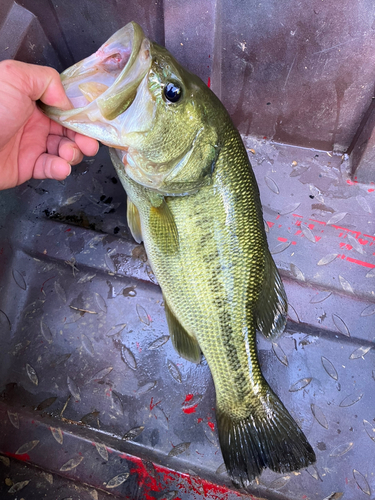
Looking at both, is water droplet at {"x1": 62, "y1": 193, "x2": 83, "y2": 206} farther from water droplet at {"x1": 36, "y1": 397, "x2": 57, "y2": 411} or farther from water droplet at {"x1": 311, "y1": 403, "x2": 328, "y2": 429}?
water droplet at {"x1": 311, "y1": 403, "x2": 328, "y2": 429}

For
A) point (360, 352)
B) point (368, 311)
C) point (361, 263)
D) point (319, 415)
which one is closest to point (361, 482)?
point (319, 415)

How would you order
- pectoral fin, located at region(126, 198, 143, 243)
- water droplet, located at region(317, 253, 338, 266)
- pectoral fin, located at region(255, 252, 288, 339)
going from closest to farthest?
pectoral fin, located at region(255, 252, 288, 339) < pectoral fin, located at region(126, 198, 143, 243) < water droplet, located at region(317, 253, 338, 266)

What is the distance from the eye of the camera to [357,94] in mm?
2359

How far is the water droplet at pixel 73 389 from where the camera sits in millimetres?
2231

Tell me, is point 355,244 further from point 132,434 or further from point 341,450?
point 132,434

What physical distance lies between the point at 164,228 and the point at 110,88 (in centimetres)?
74

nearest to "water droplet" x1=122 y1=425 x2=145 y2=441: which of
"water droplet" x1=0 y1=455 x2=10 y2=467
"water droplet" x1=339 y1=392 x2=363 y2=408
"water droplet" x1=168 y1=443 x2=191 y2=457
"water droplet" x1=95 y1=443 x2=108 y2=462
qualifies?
"water droplet" x1=95 y1=443 x2=108 y2=462

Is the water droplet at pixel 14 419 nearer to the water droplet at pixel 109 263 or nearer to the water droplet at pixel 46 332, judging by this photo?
the water droplet at pixel 46 332

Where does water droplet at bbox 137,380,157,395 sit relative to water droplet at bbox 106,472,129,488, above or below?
above

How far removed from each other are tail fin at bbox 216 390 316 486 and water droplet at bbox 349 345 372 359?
847 mm

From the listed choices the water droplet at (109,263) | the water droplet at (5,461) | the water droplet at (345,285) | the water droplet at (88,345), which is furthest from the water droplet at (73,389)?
the water droplet at (345,285)

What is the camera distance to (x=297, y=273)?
2.45 metres

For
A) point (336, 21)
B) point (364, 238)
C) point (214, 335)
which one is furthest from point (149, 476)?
point (336, 21)

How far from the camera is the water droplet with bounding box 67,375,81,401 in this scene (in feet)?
7.32
